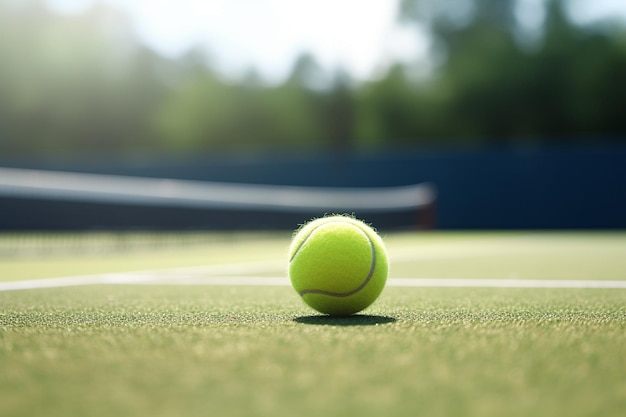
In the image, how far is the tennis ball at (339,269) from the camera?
10.6ft

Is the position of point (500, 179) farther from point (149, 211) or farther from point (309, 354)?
point (309, 354)

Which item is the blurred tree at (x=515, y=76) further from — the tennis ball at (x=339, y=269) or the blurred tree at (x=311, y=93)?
the tennis ball at (x=339, y=269)

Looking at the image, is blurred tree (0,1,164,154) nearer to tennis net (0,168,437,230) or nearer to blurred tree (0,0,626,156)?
blurred tree (0,0,626,156)

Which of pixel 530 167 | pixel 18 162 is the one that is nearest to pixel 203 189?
pixel 18 162

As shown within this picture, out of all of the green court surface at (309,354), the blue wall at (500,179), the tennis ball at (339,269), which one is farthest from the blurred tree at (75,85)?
the tennis ball at (339,269)

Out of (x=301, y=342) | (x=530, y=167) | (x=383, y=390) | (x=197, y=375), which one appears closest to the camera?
(x=383, y=390)

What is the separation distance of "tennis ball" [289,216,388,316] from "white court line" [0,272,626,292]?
1671 mm

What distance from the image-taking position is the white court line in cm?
488

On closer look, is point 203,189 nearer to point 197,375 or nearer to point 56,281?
point 56,281

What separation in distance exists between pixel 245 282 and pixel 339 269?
7.00 feet

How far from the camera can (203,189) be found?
20.2m

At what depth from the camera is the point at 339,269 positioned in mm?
3229

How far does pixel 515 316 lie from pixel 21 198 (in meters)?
10.4

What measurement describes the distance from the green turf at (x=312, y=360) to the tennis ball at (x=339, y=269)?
9 centimetres
